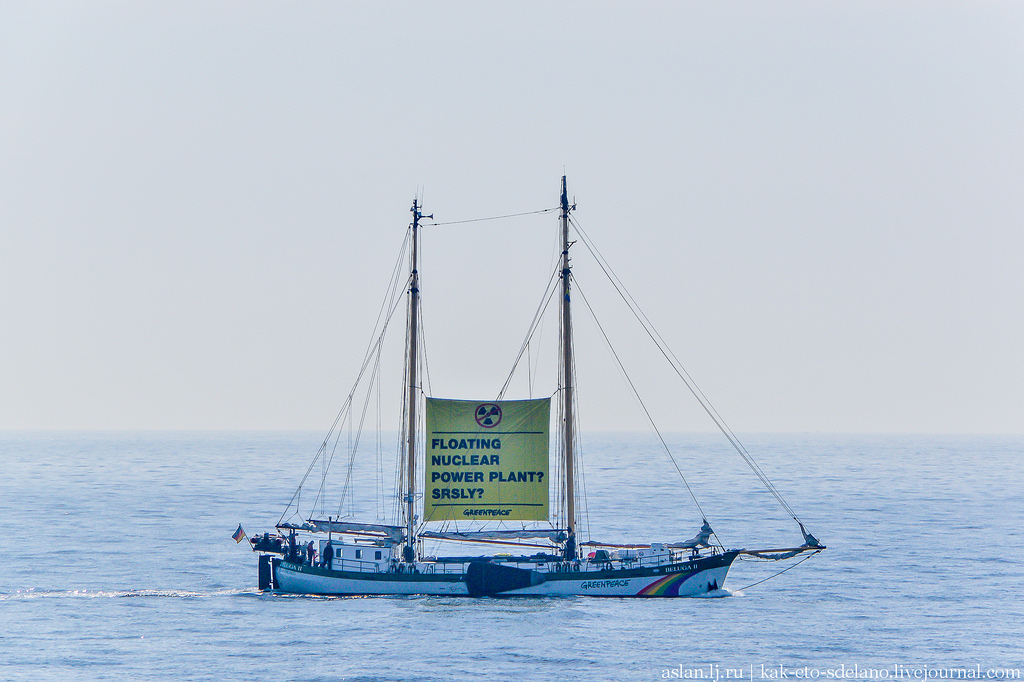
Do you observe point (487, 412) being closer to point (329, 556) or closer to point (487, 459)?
point (487, 459)

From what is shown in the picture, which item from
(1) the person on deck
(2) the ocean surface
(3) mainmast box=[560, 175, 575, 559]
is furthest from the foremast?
(1) the person on deck

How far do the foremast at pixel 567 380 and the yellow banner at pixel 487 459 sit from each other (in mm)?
1327

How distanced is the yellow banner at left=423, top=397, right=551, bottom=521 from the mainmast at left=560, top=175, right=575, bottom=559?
134cm

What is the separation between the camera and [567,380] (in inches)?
2685

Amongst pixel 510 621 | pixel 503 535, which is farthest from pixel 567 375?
pixel 510 621

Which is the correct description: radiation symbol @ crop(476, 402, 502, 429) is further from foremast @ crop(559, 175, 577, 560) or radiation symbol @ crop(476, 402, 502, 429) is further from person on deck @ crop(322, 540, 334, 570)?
person on deck @ crop(322, 540, 334, 570)

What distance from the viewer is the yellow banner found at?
67625 millimetres

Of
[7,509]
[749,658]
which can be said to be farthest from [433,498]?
[7,509]

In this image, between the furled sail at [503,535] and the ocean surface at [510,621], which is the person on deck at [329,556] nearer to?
the ocean surface at [510,621]

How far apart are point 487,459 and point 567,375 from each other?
21.9 feet

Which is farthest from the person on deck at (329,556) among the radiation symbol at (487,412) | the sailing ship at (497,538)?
the radiation symbol at (487,412)

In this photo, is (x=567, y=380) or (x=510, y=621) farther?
(x=567, y=380)

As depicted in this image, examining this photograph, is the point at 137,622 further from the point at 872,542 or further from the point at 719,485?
the point at 719,485

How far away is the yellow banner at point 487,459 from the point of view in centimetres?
6762
